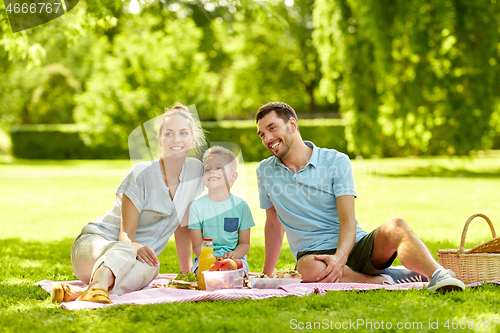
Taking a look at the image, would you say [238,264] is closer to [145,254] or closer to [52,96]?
[145,254]

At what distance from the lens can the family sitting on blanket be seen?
3666 millimetres

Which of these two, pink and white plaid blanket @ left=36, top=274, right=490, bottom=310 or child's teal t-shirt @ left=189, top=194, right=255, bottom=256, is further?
child's teal t-shirt @ left=189, top=194, right=255, bottom=256

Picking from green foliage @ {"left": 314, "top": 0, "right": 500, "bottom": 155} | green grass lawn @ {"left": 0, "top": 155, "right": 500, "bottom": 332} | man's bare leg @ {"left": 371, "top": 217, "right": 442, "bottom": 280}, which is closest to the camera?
green grass lawn @ {"left": 0, "top": 155, "right": 500, "bottom": 332}

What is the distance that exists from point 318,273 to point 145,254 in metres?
1.29

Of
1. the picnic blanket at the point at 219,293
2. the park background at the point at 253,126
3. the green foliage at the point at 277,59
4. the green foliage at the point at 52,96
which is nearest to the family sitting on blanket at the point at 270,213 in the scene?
the picnic blanket at the point at 219,293

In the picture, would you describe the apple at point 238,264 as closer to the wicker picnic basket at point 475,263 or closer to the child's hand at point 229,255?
the child's hand at point 229,255

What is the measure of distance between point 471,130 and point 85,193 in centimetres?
1113

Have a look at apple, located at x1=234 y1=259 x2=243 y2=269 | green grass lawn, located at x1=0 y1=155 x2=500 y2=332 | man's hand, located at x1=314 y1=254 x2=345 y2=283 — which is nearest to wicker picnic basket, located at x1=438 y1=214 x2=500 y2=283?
green grass lawn, located at x1=0 y1=155 x2=500 y2=332

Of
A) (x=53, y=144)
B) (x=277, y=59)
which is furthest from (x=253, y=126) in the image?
(x=53, y=144)

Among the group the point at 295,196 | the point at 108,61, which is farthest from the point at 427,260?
the point at 108,61

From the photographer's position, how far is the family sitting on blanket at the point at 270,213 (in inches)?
144

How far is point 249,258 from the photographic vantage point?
580cm

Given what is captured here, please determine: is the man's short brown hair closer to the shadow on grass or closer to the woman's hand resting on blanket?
the woman's hand resting on blanket

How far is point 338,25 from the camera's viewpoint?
1650cm
